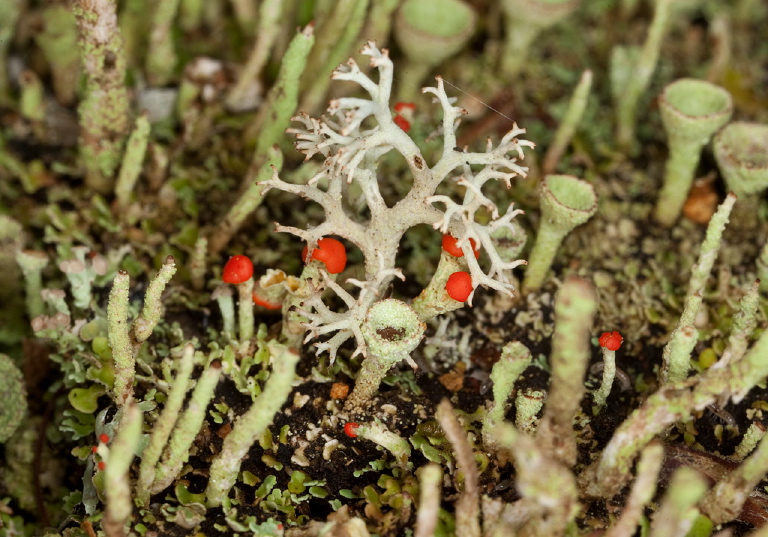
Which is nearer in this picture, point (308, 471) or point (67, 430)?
point (308, 471)

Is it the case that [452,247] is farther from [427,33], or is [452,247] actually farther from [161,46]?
[161,46]

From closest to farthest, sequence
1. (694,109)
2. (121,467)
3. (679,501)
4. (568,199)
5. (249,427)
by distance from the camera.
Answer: (679,501)
(121,467)
(249,427)
(568,199)
(694,109)

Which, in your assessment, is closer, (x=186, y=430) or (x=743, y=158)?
(x=186, y=430)

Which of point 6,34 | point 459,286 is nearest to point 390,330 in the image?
point 459,286

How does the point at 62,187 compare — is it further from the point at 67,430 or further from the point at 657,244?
the point at 657,244

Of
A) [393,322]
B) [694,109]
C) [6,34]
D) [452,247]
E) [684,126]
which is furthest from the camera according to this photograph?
[6,34]

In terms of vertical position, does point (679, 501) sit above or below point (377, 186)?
below

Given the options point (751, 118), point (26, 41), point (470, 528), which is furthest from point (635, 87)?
point (26, 41)
